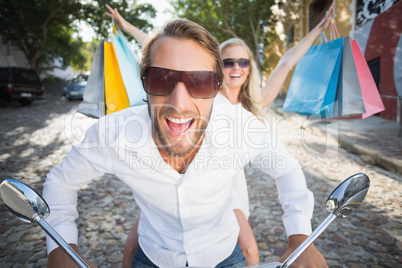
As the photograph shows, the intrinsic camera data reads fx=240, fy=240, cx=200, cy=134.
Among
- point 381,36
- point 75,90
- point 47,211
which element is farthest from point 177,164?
point 75,90

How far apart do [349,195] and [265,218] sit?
2357 mm

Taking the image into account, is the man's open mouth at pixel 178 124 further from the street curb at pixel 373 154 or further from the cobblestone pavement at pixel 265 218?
the street curb at pixel 373 154

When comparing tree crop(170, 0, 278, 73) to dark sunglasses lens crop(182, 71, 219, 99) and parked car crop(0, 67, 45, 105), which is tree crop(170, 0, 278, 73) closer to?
parked car crop(0, 67, 45, 105)

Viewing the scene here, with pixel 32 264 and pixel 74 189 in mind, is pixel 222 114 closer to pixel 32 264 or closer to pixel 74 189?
pixel 74 189

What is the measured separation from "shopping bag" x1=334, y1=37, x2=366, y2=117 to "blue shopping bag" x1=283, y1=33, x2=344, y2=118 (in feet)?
0.15

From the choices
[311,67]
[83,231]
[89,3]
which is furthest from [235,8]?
[83,231]

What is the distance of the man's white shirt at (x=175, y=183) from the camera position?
1354mm

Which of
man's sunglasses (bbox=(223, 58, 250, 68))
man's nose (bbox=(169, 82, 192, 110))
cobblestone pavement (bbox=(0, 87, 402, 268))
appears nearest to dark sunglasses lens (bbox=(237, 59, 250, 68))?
man's sunglasses (bbox=(223, 58, 250, 68))

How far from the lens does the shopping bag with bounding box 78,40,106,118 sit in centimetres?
215

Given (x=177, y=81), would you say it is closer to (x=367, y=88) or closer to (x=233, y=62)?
(x=233, y=62)

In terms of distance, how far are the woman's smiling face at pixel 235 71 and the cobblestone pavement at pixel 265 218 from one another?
1.76m

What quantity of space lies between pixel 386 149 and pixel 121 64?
215 inches

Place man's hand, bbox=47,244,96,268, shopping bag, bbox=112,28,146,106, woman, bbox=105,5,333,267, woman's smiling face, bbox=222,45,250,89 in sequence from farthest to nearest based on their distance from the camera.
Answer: woman's smiling face, bbox=222,45,250,89, woman, bbox=105,5,333,267, shopping bag, bbox=112,28,146,106, man's hand, bbox=47,244,96,268

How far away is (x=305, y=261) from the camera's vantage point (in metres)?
1.10
